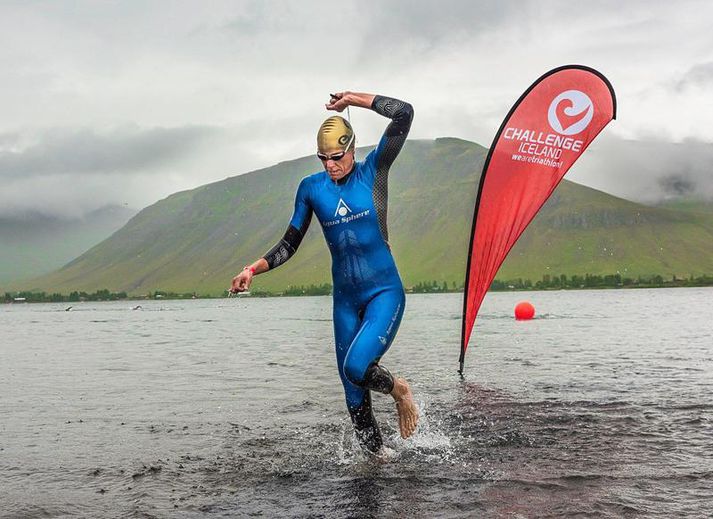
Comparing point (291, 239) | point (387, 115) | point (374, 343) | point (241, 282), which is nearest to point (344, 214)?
point (291, 239)

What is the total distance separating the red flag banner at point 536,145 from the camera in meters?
13.4

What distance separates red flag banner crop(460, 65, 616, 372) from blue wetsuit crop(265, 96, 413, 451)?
476 centimetres

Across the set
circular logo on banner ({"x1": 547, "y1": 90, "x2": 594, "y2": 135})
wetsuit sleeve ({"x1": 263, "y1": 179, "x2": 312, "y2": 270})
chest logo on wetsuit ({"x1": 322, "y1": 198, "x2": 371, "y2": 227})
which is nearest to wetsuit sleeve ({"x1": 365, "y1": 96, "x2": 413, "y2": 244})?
chest logo on wetsuit ({"x1": 322, "y1": 198, "x2": 371, "y2": 227})

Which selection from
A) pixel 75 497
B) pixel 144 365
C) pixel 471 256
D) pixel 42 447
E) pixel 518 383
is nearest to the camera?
pixel 75 497

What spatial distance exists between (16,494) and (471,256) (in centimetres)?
880

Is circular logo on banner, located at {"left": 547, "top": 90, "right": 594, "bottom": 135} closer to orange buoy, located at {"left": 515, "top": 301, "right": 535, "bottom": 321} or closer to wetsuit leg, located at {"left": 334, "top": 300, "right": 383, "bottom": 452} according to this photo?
wetsuit leg, located at {"left": 334, "top": 300, "right": 383, "bottom": 452}

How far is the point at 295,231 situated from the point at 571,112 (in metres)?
6.20

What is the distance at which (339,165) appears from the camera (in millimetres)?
9406

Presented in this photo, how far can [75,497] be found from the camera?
920cm

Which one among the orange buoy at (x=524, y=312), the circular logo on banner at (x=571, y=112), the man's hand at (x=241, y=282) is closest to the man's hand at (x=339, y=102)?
the man's hand at (x=241, y=282)

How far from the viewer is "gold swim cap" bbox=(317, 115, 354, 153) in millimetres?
9289

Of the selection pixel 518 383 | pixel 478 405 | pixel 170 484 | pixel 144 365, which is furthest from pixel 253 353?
pixel 170 484

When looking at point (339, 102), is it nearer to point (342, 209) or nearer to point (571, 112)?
point (342, 209)

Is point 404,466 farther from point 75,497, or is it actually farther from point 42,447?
point 42,447
